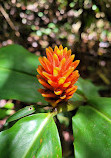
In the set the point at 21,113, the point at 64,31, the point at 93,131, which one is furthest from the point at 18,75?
the point at 64,31

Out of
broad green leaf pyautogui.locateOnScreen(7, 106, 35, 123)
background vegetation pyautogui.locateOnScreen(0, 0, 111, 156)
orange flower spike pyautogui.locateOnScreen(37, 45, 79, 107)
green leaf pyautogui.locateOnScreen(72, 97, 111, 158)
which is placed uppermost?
background vegetation pyautogui.locateOnScreen(0, 0, 111, 156)

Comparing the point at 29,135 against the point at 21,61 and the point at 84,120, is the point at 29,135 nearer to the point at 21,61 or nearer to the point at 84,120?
the point at 84,120

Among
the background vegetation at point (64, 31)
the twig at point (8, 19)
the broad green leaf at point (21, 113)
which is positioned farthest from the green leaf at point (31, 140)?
the twig at point (8, 19)

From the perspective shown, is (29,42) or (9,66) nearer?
(9,66)

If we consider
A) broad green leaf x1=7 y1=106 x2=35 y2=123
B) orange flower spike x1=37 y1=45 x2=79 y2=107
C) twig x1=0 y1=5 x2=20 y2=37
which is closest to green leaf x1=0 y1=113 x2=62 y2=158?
broad green leaf x1=7 y1=106 x2=35 y2=123

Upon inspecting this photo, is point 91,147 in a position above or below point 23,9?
below

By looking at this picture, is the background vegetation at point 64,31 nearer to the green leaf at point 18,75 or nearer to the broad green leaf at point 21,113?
the green leaf at point 18,75

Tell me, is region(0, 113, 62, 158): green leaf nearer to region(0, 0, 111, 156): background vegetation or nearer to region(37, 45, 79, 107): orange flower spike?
region(37, 45, 79, 107): orange flower spike

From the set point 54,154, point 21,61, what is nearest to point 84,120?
point 54,154
